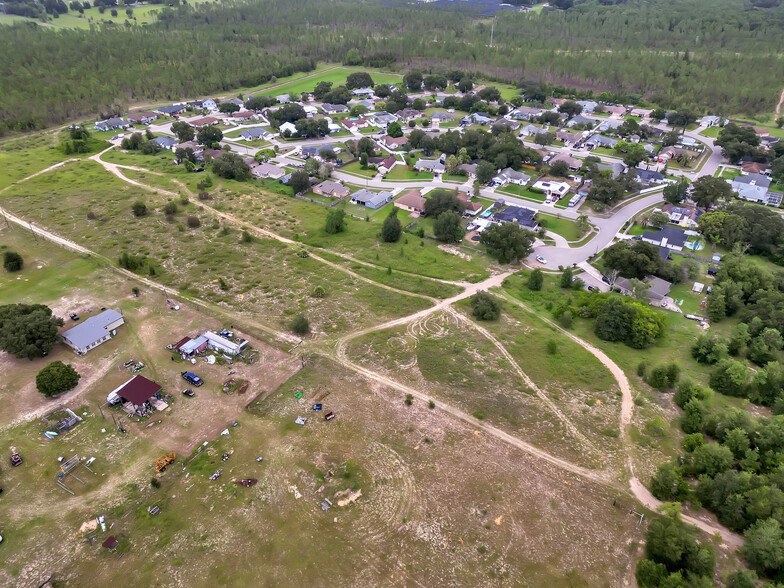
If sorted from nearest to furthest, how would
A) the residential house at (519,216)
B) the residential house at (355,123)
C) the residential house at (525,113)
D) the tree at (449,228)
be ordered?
the tree at (449,228)
the residential house at (519,216)
the residential house at (355,123)
the residential house at (525,113)

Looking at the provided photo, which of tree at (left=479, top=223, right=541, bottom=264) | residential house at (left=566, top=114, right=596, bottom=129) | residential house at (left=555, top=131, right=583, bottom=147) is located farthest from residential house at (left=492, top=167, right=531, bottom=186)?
residential house at (left=566, top=114, right=596, bottom=129)

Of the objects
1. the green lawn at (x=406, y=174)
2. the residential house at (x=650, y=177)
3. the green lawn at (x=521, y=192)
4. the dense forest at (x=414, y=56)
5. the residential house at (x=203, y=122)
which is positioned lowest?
the green lawn at (x=521, y=192)

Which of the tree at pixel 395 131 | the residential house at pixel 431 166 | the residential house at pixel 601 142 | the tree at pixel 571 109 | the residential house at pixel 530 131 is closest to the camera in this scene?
the residential house at pixel 431 166

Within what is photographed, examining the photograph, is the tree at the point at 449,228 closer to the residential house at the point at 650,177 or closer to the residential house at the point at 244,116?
the residential house at the point at 650,177

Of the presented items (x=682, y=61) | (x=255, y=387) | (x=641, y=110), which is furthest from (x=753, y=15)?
(x=255, y=387)

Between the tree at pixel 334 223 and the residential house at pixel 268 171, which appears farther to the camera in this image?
the residential house at pixel 268 171

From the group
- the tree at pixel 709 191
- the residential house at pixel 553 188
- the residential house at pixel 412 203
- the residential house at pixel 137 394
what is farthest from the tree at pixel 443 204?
the residential house at pixel 137 394

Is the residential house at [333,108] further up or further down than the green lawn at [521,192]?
further up
